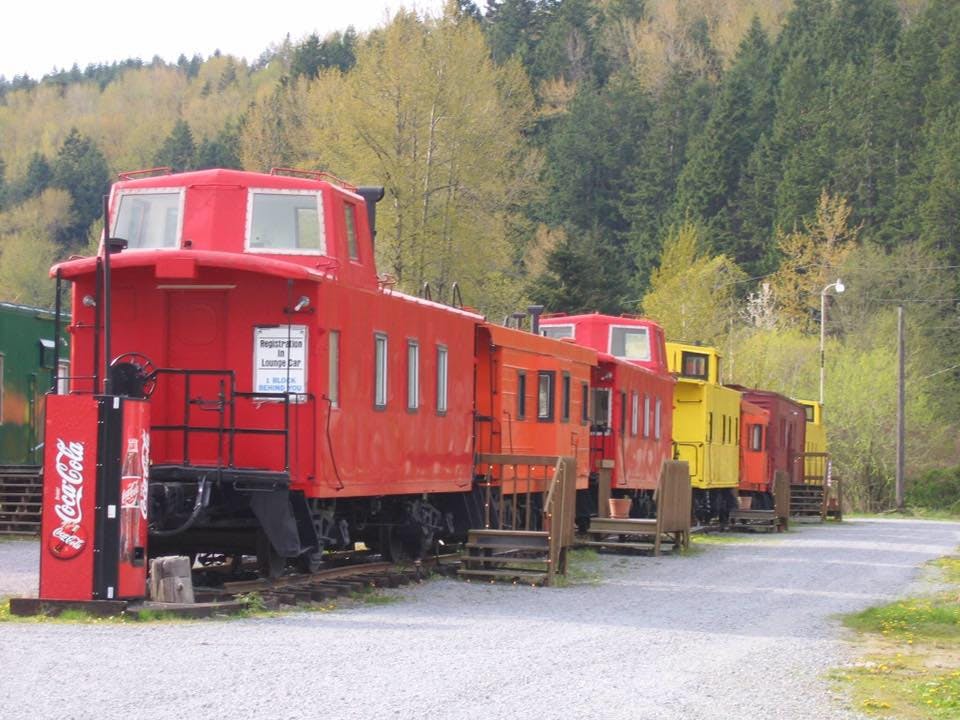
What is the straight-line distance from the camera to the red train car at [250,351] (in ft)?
48.6

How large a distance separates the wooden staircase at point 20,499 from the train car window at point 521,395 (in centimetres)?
759

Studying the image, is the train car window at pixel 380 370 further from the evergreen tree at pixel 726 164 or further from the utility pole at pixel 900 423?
the evergreen tree at pixel 726 164

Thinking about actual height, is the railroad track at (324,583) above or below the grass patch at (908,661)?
above

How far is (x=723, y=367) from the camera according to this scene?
64.9 metres

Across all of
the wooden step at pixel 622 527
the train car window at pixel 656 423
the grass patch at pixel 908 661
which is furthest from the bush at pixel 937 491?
the grass patch at pixel 908 661

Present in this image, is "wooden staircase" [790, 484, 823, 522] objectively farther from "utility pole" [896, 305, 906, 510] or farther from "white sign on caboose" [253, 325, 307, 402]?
"white sign on caboose" [253, 325, 307, 402]

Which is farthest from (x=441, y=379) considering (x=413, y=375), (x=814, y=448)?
(x=814, y=448)

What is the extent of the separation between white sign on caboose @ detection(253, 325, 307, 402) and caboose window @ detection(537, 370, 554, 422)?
8416mm

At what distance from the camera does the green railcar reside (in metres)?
23.8

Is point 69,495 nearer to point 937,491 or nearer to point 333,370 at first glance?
point 333,370

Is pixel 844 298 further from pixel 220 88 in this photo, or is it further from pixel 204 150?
pixel 220 88

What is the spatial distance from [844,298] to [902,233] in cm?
803

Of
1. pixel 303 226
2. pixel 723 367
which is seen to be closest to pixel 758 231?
pixel 723 367

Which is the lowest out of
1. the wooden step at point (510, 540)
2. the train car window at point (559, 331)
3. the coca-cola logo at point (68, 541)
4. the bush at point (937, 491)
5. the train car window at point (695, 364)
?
the bush at point (937, 491)
